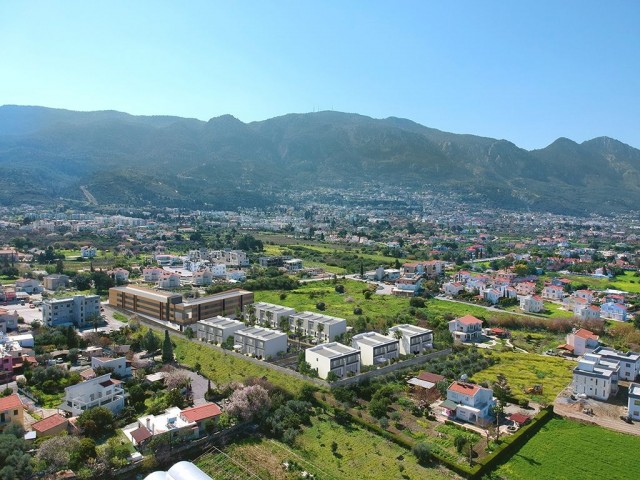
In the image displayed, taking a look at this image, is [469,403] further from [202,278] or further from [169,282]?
[202,278]

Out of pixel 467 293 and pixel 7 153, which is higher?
pixel 7 153

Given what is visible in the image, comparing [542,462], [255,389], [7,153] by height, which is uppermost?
[7,153]

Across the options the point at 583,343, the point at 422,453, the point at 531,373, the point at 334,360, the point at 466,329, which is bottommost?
the point at 531,373

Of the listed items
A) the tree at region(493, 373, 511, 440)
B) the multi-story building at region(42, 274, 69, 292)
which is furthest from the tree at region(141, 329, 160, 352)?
the multi-story building at region(42, 274, 69, 292)

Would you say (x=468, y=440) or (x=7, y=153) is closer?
(x=468, y=440)

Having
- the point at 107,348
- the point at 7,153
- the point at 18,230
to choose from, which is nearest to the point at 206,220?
the point at 18,230

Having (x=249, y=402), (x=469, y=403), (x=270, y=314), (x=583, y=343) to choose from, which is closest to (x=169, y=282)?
(x=270, y=314)

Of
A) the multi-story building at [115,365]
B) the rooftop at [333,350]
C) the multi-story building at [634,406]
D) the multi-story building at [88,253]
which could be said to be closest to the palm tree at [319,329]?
the rooftop at [333,350]

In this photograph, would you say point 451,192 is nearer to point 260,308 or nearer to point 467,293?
point 467,293
